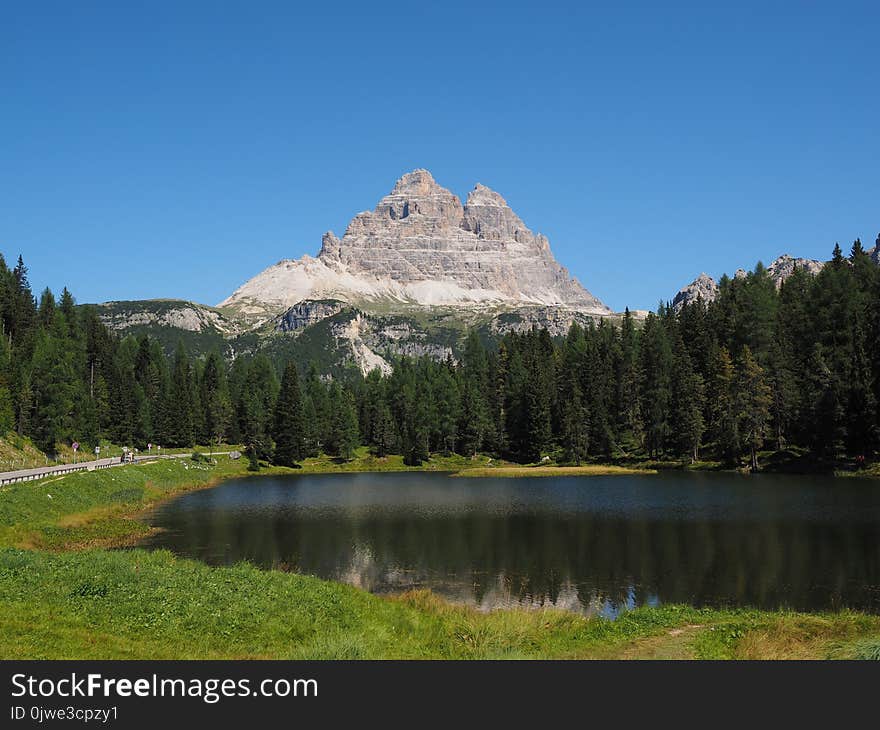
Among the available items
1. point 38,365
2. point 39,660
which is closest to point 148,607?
point 39,660

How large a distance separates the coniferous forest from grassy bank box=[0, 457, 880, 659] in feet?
242

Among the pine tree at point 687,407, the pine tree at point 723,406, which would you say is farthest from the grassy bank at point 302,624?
the pine tree at point 687,407

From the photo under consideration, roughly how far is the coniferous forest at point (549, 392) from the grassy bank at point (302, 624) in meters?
73.9

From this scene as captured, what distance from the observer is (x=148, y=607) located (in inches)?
956

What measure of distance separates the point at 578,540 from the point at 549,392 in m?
93.1

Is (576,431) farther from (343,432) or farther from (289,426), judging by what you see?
(289,426)

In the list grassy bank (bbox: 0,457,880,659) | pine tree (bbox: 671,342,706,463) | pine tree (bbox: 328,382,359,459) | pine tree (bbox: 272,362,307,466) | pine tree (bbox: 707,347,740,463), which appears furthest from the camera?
pine tree (bbox: 328,382,359,459)

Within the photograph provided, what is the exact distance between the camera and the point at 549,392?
14262 cm

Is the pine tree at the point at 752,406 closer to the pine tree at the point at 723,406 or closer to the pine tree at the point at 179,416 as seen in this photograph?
the pine tree at the point at 723,406

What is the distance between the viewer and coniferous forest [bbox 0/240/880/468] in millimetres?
101000

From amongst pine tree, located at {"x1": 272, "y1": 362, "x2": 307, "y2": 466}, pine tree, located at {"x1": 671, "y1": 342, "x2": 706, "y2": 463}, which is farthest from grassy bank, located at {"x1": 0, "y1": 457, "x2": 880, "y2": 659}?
pine tree, located at {"x1": 272, "y1": 362, "x2": 307, "y2": 466}

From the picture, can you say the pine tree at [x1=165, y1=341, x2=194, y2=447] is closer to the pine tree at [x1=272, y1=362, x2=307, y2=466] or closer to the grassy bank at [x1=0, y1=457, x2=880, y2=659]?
the pine tree at [x1=272, y1=362, x2=307, y2=466]

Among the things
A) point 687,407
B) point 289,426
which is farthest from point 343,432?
point 687,407
